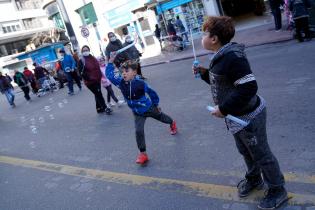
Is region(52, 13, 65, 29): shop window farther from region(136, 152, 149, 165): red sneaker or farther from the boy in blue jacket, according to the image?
region(136, 152, 149, 165): red sneaker

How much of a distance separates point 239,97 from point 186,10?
20543 mm

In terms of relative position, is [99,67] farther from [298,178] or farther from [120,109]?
[298,178]

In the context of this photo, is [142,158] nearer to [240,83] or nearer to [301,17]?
[240,83]

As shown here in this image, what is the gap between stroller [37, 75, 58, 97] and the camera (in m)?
19.4

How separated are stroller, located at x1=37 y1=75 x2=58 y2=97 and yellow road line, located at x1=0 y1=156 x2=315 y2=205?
13.5 metres

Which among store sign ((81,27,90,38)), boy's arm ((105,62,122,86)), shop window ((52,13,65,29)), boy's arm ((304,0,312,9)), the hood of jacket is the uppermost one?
shop window ((52,13,65,29))

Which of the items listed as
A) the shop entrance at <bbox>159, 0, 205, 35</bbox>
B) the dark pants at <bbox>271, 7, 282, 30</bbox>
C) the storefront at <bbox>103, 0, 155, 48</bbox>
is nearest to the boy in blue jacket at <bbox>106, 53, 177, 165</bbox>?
the dark pants at <bbox>271, 7, 282, 30</bbox>

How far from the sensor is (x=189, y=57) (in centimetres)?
1512

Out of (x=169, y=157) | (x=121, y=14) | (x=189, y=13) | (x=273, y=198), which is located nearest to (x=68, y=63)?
(x=189, y=13)

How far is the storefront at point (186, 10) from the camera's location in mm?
22125

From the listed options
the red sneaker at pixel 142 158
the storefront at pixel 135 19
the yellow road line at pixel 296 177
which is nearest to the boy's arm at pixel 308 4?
the red sneaker at pixel 142 158

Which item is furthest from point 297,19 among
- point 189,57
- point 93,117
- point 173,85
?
point 93,117

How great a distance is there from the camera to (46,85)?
19.5 metres

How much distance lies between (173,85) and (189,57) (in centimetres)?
509
